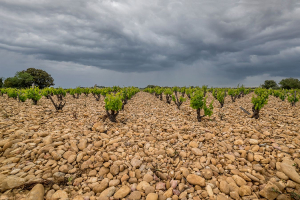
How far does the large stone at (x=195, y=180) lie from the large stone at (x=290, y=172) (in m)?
2.44

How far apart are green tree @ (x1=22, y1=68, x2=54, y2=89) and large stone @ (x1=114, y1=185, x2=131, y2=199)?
6617cm

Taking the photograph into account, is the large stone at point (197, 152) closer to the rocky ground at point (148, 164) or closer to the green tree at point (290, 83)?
the rocky ground at point (148, 164)

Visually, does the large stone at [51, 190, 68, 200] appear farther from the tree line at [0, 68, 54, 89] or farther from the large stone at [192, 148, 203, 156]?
the tree line at [0, 68, 54, 89]

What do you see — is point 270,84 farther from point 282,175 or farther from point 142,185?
point 142,185

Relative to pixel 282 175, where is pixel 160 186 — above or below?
below

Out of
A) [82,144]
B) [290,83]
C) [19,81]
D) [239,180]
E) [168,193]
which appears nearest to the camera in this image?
[168,193]

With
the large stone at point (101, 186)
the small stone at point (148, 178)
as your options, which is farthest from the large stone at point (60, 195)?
the small stone at point (148, 178)

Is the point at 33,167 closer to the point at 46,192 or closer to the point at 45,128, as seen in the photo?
the point at 46,192

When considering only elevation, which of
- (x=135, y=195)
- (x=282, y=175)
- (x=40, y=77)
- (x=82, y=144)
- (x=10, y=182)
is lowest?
(x=135, y=195)

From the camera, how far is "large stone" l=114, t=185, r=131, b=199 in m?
3.60

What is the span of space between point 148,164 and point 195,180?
4.99ft

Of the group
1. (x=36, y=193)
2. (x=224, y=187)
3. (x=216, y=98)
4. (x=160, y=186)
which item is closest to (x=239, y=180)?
(x=224, y=187)

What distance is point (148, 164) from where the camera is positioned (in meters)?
4.71

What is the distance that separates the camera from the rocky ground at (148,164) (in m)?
3.68
